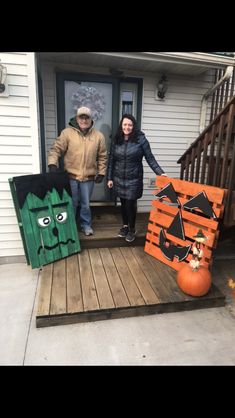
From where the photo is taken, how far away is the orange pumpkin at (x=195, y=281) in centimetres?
236

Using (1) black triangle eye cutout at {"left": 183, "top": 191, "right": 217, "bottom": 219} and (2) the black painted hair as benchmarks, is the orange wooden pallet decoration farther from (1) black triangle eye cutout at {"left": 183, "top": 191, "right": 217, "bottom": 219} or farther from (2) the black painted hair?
(2) the black painted hair

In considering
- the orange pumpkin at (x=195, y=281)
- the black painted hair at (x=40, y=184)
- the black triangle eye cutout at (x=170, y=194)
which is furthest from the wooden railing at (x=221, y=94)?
the orange pumpkin at (x=195, y=281)

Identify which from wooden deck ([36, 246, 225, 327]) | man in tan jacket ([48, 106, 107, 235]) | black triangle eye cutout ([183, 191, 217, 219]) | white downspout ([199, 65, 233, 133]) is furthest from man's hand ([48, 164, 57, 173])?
white downspout ([199, 65, 233, 133])

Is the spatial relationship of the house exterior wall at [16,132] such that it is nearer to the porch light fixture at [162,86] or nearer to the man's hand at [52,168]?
the man's hand at [52,168]

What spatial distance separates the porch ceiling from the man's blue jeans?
1.48m

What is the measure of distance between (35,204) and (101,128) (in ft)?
5.53

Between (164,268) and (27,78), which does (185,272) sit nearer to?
(164,268)

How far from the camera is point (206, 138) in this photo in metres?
2.93

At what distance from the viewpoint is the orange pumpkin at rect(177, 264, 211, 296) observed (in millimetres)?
2355

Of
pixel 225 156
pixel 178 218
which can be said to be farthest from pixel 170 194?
pixel 225 156

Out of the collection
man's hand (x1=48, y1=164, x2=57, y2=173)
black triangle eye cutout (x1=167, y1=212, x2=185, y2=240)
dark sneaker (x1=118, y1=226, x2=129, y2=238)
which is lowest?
dark sneaker (x1=118, y1=226, x2=129, y2=238)

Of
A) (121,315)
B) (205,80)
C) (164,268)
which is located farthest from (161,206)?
(205,80)

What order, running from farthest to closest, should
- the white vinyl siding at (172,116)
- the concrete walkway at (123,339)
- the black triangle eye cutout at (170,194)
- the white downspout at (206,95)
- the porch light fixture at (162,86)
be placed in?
the white vinyl siding at (172,116) → the porch light fixture at (162,86) → the white downspout at (206,95) → the black triangle eye cutout at (170,194) → the concrete walkway at (123,339)

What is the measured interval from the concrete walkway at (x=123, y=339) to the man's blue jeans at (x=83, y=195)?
1172mm
